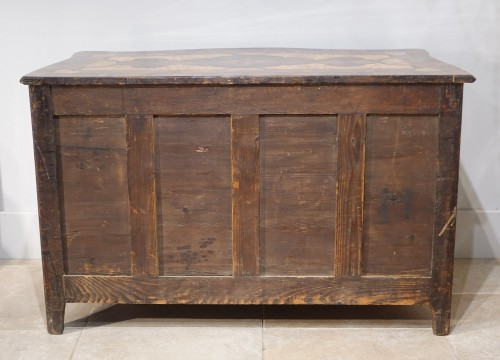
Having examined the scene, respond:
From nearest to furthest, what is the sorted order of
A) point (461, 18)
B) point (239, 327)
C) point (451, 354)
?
point (451, 354) < point (239, 327) < point (461, 18)

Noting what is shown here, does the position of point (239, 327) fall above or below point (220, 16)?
below

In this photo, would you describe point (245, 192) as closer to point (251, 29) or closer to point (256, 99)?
point (256, 99)

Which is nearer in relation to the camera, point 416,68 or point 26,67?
point 416,68

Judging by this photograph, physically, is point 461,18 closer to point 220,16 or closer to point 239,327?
point 220,16

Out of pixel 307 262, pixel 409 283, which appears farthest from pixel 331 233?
pixel 409 283

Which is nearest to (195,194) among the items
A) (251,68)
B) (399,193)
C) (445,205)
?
(251,68)

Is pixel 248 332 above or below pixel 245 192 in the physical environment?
below

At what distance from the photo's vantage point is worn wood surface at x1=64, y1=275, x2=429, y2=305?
2320mm

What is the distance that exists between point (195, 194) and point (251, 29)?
2.67 ft

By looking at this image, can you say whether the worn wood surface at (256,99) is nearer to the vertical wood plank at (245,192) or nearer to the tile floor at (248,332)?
the vertical wood plank at (245,192)

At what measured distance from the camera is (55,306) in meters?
2.37

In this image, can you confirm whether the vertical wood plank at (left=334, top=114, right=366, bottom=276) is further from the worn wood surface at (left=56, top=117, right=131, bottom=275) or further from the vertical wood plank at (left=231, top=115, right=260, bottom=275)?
the worn wood surface at (left=56, top=117, right=131, bottom=275)

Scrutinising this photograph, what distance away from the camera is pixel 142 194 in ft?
7.49

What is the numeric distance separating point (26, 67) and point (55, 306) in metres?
0.94
